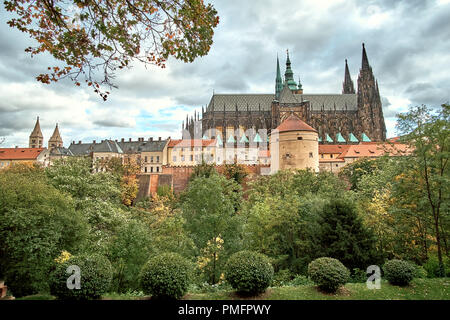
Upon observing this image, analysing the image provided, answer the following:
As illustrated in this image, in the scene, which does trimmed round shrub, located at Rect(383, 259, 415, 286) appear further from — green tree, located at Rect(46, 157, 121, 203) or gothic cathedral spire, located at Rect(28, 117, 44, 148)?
gothic cathedral spire, located at Rect(28, 117, 44, 148)

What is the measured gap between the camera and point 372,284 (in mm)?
9914

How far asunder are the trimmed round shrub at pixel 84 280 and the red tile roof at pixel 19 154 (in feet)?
220

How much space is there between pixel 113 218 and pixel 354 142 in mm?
67219

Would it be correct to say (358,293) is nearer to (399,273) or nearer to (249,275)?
(399,273)

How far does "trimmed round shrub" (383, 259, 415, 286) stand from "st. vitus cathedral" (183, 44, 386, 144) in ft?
187

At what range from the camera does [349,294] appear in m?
8.95

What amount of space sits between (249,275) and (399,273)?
551 cm

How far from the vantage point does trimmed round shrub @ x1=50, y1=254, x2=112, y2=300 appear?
7.37m

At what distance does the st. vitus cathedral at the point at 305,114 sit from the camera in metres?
70.8

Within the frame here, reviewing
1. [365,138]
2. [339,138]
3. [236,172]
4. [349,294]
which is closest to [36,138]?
[236,172]

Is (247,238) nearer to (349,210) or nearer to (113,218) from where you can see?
(349,210)

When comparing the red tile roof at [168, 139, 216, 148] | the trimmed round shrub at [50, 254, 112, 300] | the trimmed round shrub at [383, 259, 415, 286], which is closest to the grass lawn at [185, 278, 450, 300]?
the trimmed round shrub at [383, 259, 415, 286]

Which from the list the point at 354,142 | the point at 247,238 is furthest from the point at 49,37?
the point at 354,142
